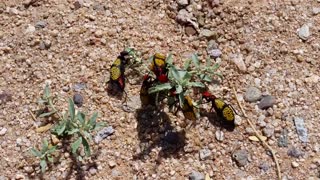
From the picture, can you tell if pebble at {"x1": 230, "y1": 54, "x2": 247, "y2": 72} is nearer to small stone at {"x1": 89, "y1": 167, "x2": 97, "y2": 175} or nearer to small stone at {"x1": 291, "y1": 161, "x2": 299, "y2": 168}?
small stone at {"x1": 291, "y1": 161, "x2": 299, "y2": 168}

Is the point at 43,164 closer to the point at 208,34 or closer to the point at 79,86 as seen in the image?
the point at 79,86

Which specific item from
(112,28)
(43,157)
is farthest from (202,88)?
(43,157)

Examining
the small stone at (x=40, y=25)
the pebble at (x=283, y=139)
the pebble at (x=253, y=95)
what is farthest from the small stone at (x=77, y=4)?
the pebble at (x=283, y=139)

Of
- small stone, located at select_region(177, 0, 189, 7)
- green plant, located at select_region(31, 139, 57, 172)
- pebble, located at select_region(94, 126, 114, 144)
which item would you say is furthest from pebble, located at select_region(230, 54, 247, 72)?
green plant, located at select_region(31, 139, 57, 172)

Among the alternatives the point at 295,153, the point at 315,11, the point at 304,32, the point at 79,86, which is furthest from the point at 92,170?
the point at 315,11

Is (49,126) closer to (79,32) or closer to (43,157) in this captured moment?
(43,157)

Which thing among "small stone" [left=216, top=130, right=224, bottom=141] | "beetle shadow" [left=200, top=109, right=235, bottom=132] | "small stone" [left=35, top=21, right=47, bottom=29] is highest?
"small stone" [left=35, top=21, right=47, bottom=29]
